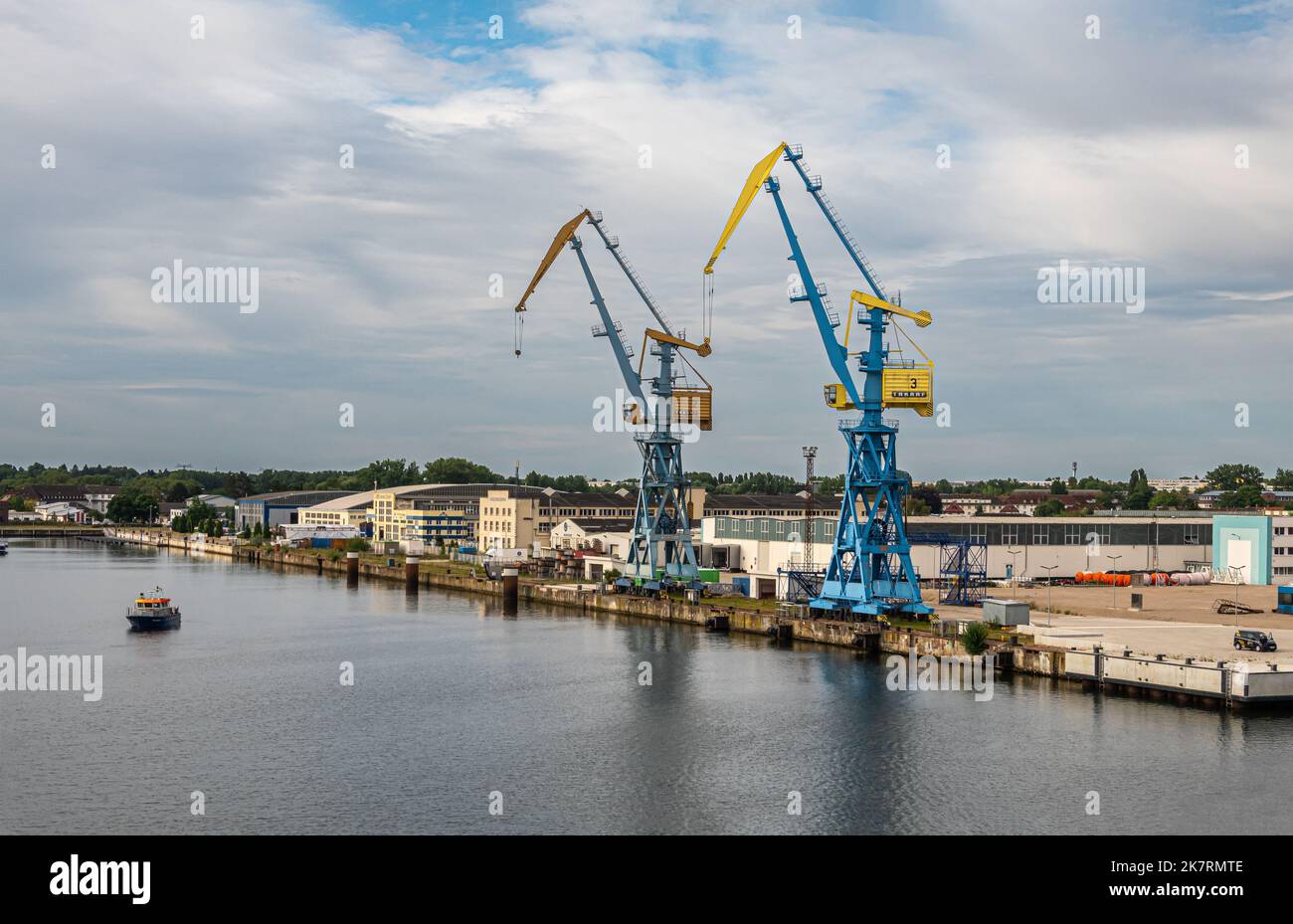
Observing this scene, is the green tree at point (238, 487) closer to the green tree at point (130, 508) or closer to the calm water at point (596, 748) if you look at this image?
the green tree at point (130, 508)

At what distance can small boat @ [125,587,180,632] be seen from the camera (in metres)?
37.4

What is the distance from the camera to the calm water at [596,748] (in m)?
16.4

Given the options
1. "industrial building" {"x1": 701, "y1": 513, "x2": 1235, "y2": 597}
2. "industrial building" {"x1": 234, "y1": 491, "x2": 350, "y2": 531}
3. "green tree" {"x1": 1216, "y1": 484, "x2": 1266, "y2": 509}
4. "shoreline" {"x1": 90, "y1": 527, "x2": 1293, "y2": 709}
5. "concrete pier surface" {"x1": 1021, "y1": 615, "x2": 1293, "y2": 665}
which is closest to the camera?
"shoreline" {"x1": 90, "y1": 527, "x2": 1293, "y2": 709}

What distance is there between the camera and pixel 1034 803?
1697 cm

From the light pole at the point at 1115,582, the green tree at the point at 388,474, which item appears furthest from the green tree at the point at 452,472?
the light pole at the point at 1115,582

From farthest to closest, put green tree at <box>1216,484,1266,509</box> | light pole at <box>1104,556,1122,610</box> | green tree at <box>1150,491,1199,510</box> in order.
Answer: green tree at <box>1150,491,1199,510</box> → green tree at <box>1216,484,1266,509</box> → light pole at <box>1104,556,1122,610</box>

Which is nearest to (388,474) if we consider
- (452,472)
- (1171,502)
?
(452,472)

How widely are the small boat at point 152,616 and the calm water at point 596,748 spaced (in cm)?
369

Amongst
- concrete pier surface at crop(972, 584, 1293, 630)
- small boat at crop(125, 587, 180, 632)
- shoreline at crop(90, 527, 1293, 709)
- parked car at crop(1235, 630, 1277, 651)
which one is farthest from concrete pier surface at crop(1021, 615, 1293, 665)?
small boat at crop(125, 587, 180, 632)

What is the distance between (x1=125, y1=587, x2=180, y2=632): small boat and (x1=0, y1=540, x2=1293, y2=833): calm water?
3.69 m

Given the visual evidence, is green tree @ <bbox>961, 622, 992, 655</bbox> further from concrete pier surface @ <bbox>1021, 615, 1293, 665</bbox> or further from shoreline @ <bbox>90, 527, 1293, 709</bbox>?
concrete pier surface @ <bbox>1021, 615, 1293, 665</bbox>

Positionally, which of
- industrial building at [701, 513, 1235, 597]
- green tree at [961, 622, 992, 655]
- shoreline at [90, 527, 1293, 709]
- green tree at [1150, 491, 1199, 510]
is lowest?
shoreline at [90, 527, 1293, 709]
